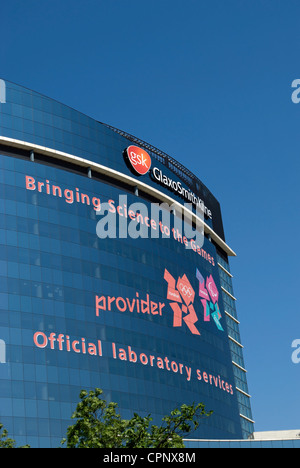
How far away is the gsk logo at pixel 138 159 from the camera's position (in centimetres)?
11019

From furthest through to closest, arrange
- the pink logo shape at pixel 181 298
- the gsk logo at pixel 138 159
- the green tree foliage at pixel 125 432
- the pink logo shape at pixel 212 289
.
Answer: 1. the pink logo shape at pixel 212 289
2. the pink logo shape at pixel 181 298
3. the gsk logo at pixel 138 159
4. the green tree foliage at pixel 125 432

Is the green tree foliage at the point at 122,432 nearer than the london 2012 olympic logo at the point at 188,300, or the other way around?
the green tree foliage at the point at 122,432

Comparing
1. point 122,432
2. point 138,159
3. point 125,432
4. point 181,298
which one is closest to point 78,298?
point 181,298

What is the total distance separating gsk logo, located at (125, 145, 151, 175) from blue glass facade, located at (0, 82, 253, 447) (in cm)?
125

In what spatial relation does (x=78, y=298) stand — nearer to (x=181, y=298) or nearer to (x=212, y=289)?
(x=181, y=298)

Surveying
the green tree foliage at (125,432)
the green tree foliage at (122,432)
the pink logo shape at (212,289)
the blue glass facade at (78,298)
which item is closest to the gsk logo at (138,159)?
the blue glass facade at (78,298)

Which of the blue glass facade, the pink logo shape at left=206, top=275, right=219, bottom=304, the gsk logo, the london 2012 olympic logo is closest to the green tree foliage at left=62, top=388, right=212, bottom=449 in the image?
the blue glass facade

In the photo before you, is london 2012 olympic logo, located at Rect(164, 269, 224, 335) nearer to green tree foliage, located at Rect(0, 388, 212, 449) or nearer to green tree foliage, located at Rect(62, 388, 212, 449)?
green tree foliage, located at Rect(0, 388, 212, 449)

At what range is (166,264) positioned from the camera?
4409 inches

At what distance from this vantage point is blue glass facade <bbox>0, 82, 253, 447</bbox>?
287ft

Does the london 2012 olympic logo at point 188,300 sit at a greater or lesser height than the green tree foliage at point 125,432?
greater

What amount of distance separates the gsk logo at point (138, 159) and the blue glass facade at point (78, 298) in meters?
1.25

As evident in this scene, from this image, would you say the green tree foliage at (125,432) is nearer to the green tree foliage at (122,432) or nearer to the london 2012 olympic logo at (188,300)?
the green tree foliage at (122,432)

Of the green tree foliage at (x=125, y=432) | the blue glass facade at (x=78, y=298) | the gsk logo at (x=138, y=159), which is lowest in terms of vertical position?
the green tree foliage at (x=125, y=432)
